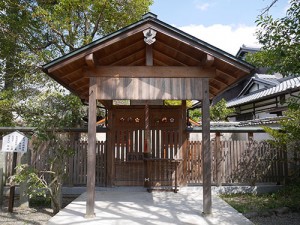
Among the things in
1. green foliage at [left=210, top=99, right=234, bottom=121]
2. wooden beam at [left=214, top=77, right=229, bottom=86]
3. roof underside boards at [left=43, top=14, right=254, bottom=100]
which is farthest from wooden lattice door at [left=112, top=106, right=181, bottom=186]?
green foliage at [left=210, top=99, right=234, bottom=121]

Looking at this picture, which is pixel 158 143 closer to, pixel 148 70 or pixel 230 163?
pixel 230 163

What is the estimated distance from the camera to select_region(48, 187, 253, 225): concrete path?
515 cm

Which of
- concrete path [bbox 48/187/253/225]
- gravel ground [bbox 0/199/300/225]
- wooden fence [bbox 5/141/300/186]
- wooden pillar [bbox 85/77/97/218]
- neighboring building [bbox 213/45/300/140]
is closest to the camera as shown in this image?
concrete path [bbox 48/187/253/225]

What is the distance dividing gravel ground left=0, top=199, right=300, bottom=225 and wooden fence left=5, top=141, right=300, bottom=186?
191 centimetres

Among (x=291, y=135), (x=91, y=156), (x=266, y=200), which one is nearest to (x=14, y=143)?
A: (x=91, y=156)

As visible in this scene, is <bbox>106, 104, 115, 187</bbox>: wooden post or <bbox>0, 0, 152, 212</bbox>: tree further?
<bbox>0, 0, 152, 212</bbox>: tree

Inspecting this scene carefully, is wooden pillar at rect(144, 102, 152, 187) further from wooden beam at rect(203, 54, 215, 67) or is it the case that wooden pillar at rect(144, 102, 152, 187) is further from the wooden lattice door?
wooden beam at rect(203, 54, 215, 67)

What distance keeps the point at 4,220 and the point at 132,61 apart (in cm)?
490

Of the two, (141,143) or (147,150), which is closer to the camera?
(147,150)

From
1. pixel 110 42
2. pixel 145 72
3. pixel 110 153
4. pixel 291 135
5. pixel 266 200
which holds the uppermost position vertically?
pixel 110 42

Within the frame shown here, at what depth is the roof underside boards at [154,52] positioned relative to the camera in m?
5.63

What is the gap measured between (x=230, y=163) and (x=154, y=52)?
433cm

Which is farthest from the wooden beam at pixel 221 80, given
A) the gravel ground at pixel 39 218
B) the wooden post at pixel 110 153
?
the wooden post at pixel 110 153

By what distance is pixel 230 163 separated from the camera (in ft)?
28.5
